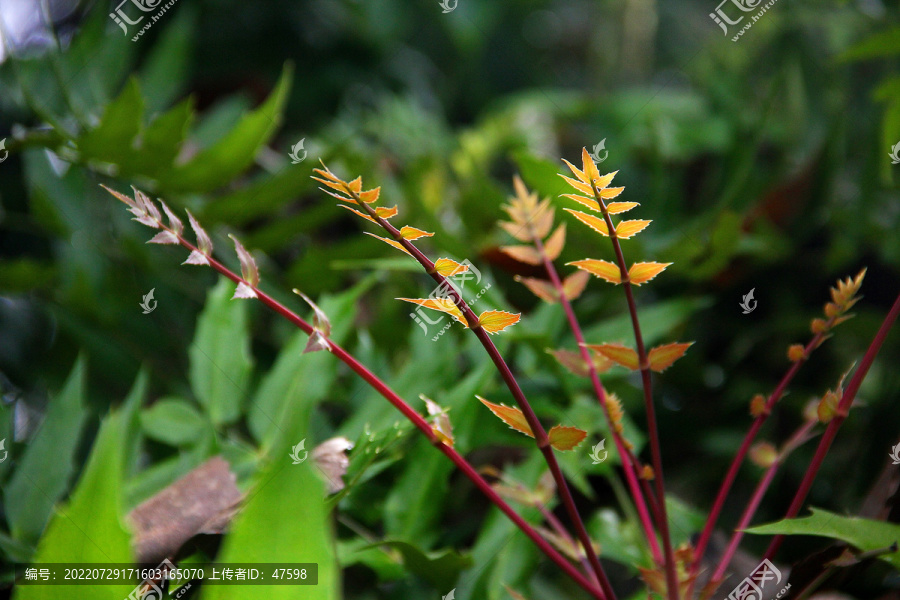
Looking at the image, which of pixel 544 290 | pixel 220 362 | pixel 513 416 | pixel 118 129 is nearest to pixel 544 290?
pixel 544 290

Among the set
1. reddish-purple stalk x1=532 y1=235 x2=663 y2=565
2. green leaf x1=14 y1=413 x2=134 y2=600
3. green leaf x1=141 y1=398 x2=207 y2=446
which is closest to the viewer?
green leaf x1=14 y1=413 x2=134 y2=600

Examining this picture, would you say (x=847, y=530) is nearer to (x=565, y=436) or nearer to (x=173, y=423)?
(x=565, y=436)

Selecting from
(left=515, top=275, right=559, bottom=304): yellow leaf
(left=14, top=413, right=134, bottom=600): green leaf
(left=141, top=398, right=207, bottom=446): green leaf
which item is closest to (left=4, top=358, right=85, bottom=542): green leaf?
(left=141, top=398, right=207, bottom=446): green leaf

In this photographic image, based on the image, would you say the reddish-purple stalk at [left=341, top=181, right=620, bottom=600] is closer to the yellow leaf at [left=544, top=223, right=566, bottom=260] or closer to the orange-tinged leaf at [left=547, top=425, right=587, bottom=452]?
the orange-tinged leaf at [left=547, top=425, right=587, bottom=452]

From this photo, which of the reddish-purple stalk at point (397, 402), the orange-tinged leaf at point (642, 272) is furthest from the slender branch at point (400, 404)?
the orange-tinged leaf at point (642, 272)

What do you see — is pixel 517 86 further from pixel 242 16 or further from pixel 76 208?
pixel 76 208

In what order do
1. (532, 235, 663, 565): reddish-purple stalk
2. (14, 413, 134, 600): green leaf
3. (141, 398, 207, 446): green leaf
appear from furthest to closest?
1. (141, 398, 207, 446): green leaf
2. (532, 235, 663, 565): reddish-purple stalk
3. (14, 413, 134, 600): green leaf

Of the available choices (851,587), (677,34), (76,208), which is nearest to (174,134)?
(76,208)
